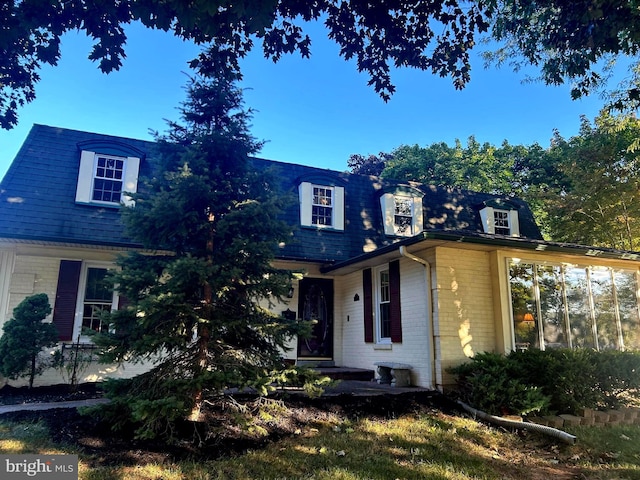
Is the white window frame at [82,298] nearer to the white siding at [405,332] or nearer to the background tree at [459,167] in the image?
the white siding at [405,332]

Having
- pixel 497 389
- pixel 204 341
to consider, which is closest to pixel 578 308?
pixel 497 389

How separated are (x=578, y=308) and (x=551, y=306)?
742 millimetres

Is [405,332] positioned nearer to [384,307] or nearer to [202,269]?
[384,307]

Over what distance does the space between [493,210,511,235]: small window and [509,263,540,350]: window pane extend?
17.4 ft

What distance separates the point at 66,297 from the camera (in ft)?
27.0

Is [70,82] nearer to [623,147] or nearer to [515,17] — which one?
[515,17]

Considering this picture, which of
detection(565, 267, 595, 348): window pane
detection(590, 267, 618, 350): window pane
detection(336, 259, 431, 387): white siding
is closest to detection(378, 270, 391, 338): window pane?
detection(336, 259, 431, 387): white siding

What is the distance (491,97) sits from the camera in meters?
13.0

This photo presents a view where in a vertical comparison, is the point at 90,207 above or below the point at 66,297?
above

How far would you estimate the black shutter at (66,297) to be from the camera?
8070 mm

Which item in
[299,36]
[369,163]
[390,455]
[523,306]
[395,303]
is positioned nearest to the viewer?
[390,455]

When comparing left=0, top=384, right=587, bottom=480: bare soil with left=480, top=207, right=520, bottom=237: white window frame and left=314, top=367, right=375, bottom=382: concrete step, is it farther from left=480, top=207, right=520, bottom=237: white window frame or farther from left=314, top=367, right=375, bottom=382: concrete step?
left=480, top=207, right=520, bottom=237: white window frame

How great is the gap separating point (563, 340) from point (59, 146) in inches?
453

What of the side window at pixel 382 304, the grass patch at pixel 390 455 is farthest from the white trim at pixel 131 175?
the side window at pixel 382 304
